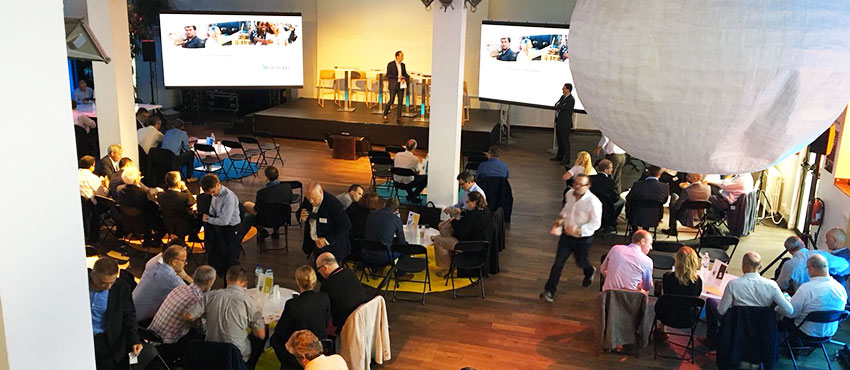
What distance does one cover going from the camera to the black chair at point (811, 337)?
19.8 feet

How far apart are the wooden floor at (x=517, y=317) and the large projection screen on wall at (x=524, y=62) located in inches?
126

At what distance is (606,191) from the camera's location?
31.2 ft

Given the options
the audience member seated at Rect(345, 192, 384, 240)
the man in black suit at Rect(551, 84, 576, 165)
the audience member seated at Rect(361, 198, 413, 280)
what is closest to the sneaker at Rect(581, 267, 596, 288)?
the audience member seated at Rect(361, 198, 413, 280)

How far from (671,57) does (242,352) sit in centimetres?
529

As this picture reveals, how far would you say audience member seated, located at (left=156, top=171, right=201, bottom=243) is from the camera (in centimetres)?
835

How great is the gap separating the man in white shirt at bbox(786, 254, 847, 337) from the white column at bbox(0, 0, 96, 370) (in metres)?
5.47

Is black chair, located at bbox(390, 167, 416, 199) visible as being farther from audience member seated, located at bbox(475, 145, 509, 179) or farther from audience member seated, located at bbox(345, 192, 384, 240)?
audience member seated, located at bbox(345, 192, 384, 240)

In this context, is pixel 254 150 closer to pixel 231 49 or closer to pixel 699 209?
pixel 231 49

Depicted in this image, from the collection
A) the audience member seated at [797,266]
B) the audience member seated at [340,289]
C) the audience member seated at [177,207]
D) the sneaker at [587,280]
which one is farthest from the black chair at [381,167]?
the audience member seated at [797,266]

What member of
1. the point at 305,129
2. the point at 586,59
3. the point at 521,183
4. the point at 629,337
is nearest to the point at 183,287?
the point at 629,337

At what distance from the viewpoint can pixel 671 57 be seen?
2.67ft

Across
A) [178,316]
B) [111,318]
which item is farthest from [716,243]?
[111,318]

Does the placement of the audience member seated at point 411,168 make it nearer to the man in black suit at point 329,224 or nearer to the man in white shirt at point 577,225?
the man in black suit at point 329,224

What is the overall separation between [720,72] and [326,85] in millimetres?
17581
